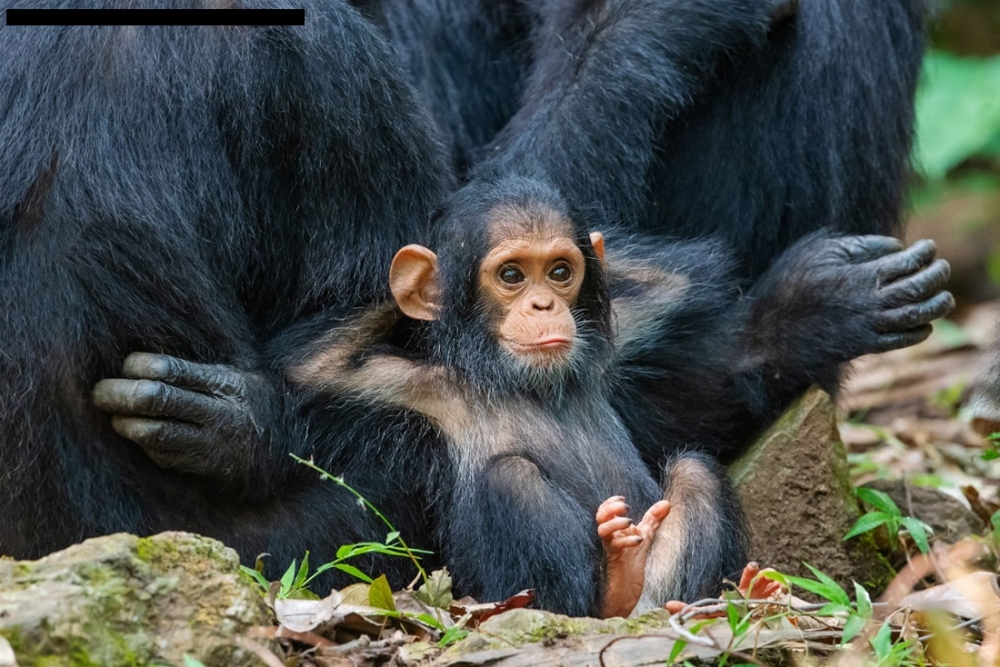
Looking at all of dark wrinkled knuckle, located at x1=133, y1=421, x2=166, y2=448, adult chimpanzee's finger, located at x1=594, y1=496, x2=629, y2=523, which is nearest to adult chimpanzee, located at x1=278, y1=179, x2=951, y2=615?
adult chimpanzee's finger, located at x1=594, y1=496, x2=629, y2=523

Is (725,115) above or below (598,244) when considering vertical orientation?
above

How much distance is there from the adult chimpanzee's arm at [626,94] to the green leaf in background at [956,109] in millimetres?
5530

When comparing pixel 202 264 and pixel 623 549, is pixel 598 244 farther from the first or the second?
pixel 202 264

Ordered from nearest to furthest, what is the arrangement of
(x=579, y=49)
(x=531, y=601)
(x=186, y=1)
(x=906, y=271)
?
(x=531, y=601) < (x=186, y=1) < (x=906, y=271) < (x=579, y=49)

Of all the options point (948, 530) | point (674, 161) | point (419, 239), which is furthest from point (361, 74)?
point (948, 530)

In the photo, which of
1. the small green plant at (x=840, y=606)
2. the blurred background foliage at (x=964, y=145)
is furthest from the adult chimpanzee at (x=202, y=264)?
the blurred background foliage at (x=964, y=145)

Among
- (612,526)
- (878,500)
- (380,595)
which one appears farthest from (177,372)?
(878,500)

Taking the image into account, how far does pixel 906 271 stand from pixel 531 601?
70.4 inches

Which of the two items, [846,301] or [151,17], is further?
[846,301]

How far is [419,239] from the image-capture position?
4172mm

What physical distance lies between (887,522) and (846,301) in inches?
29.3

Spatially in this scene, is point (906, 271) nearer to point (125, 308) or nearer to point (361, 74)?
point (361, 74)

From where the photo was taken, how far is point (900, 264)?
4551mm

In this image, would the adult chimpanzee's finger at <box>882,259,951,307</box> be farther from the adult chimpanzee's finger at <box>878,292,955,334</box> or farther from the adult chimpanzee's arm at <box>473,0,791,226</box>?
the adult chimpanzee's arm at <box>473,0,791,226</box>
